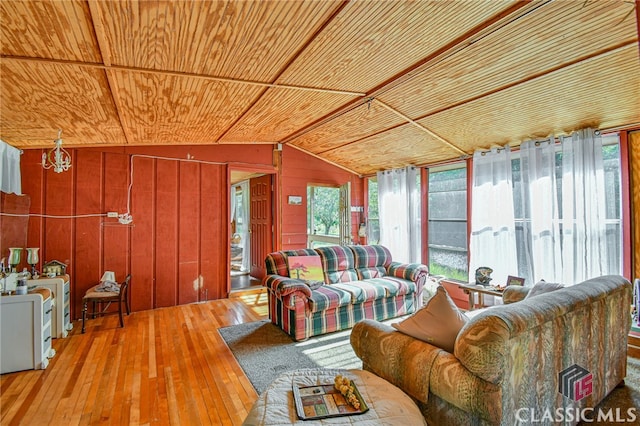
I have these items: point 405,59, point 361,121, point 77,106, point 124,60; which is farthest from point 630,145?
point 77,106

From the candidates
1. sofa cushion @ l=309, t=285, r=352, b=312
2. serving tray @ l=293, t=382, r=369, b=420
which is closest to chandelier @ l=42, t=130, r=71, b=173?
sofa cushion @ l=309, t=285, r=352, b=312

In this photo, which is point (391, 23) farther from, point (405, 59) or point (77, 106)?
point (77, 106)

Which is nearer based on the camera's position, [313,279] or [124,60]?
[124,60]

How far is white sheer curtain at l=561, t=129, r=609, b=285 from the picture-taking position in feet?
10.2

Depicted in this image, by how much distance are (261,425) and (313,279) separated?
2704mm

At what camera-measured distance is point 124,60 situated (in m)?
2.11

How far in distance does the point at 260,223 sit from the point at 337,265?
2.29m

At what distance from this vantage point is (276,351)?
3.07 meters

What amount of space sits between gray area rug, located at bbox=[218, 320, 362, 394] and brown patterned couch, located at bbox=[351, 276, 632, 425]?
1.03 m

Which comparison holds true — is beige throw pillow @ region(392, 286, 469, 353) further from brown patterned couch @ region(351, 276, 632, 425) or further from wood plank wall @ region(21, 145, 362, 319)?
wood plank wall @ region(21, 145, 362, 319)

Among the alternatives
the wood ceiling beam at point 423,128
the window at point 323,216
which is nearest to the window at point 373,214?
the window at point 323,216

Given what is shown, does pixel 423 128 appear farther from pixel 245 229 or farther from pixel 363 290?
pixel 245 229

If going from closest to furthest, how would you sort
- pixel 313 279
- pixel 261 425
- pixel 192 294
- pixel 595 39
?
1. pixel 261 425
2. pixel 595 39
3. pixel 313 279
4. pixel 192 294

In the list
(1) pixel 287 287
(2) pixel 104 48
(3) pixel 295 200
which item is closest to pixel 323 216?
(3) pixel 295 200
